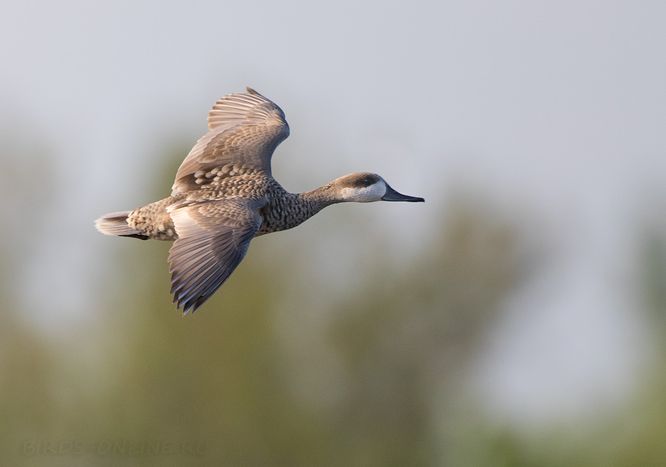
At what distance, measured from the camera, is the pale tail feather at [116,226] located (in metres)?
13.9

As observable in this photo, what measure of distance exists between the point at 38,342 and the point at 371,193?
1232cm

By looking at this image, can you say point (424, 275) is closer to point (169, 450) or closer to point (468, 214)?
point (468, 214)

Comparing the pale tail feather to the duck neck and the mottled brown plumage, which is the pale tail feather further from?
the duck neck

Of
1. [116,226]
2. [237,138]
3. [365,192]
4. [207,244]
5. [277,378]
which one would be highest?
[237,138]

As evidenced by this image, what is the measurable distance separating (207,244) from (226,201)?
814 millimetres

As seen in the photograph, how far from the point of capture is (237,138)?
14.8 meters

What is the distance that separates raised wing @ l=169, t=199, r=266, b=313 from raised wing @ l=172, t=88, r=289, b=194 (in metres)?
0.85

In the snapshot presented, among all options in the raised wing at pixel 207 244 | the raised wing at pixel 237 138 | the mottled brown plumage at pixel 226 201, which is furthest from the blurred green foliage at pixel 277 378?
the raised wing at pixel 207 244

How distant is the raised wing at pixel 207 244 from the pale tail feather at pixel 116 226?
605 mm

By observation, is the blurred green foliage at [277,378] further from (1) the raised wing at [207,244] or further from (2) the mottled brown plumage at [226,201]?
(1) the raised wing at [207,244]

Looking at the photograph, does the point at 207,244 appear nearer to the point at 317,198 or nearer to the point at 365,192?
the point at 317,198

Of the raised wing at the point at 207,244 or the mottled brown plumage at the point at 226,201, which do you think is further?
the mottled brown plumage at the point at 226,201

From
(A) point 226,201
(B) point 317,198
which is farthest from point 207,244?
(B) point 317,198

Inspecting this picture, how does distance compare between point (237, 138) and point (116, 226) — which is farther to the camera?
point (237, 138)
